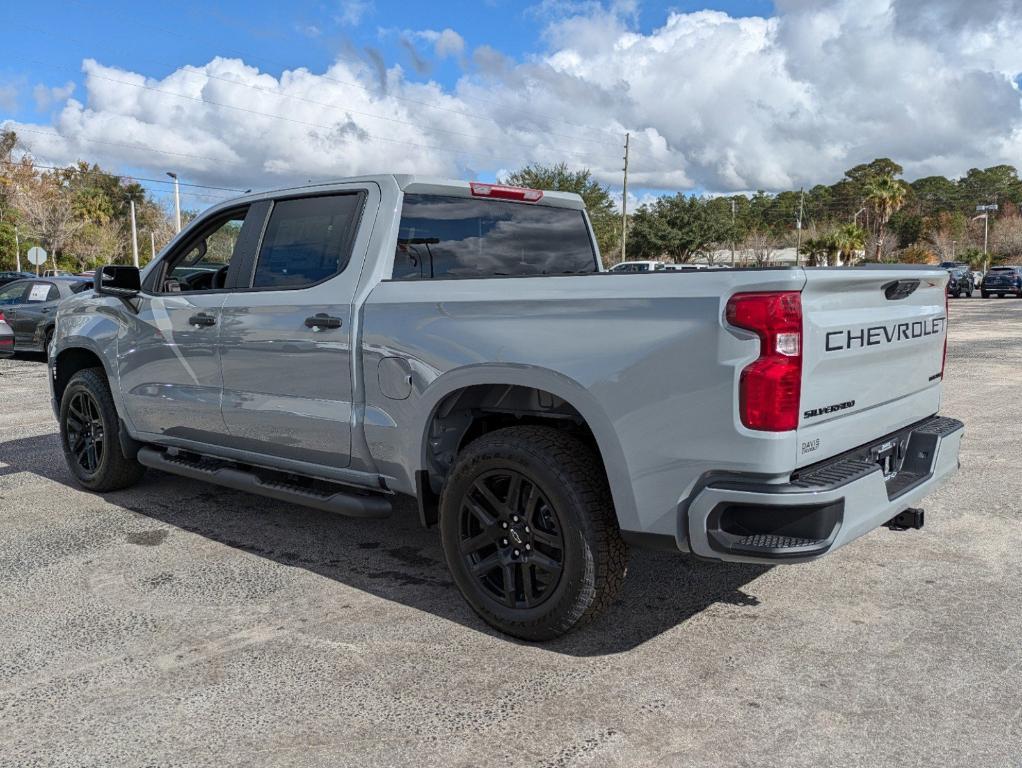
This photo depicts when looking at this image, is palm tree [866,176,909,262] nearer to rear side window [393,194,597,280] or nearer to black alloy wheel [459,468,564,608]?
rear side window [393,194,597,280]

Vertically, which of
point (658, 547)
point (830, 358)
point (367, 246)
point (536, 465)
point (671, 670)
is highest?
point (367, 246)

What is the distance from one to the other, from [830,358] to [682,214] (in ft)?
200

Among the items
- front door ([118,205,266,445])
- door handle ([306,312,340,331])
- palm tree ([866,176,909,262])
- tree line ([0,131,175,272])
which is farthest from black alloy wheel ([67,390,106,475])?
palm tree ([866,176,909,262])

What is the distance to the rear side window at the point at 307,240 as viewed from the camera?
4.23 metres

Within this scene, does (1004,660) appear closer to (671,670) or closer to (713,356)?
(671,670)

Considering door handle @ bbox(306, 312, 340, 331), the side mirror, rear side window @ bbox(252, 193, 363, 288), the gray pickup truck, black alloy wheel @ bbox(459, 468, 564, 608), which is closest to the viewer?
the gray pickup truck

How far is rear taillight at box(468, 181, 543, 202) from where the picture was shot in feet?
15.0

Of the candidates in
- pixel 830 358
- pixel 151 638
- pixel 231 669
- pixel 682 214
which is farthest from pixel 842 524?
pixel 682 214

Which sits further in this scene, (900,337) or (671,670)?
(900,337)

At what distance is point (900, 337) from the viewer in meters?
3.49

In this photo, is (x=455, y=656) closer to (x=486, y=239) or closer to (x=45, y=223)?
(x=486, y=239)

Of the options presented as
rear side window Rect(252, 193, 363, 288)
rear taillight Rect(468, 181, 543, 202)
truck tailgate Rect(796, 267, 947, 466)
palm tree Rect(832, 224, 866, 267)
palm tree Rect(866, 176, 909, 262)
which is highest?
palm tree Rect(866, 176, 909, 262)

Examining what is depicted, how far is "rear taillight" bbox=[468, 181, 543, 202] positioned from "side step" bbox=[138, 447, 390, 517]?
1.67 meters

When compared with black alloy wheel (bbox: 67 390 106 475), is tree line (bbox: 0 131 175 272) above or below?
above
